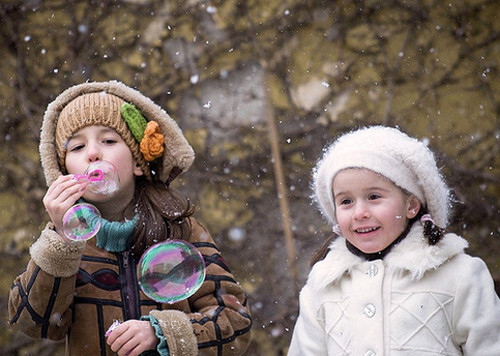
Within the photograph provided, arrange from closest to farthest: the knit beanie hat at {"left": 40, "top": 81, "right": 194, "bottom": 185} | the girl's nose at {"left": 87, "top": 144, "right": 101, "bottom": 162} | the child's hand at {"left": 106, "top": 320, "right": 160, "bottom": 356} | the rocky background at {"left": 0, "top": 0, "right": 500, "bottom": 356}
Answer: the child's hand at {"left": 106, "top": 320, "right": 160, "bottom": 356} → the girl's nose at {"left": 87, "top": 144, "right": 101, "bottom": 162} → the knit beanie hat at {"left": 40, "top": 81, "right": 194, "bottom": 185} → the rocky background at {"left": 0, "top": 0, "right": 500, "bottom": 356}

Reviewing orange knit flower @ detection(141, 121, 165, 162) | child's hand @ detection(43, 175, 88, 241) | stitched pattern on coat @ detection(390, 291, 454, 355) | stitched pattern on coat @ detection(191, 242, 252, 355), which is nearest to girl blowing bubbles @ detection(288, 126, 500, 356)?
stitched pattern on coat @ detection(390, 291, 454, 355)

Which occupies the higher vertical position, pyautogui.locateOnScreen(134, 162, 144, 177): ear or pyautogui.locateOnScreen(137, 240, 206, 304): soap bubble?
pyautogui.locateOnScreen(134, 162, 144, 177): ear

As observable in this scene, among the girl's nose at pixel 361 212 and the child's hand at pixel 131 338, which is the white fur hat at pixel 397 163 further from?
the child's hand at pixel 131 338

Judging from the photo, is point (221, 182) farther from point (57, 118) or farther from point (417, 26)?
point (57, 118)

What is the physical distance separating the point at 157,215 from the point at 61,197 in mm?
366

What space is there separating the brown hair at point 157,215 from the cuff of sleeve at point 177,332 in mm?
256

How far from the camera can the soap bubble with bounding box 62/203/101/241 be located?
2174mm

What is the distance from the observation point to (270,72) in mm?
5520

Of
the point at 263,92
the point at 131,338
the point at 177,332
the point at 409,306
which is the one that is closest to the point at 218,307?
the point at 177,332

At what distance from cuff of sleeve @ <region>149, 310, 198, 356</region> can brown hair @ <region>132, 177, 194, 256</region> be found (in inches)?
10.1

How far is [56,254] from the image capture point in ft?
7.22

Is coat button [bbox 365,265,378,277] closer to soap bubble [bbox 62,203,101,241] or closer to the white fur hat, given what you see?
the white fur hat

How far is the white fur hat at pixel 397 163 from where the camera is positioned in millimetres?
Answer: 2297

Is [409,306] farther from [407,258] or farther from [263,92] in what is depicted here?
[263,92]
